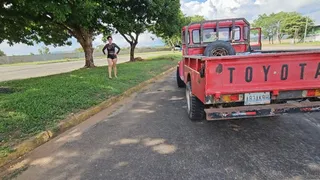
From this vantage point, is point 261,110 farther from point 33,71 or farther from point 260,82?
point 33,71

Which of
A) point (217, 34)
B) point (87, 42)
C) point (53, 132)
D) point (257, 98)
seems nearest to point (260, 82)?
point (257, 98)

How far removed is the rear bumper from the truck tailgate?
259mm

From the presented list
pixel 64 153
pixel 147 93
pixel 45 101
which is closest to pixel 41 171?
pixel 64 153

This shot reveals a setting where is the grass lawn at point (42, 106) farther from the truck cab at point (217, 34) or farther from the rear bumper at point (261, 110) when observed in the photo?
the rear bumper at point (261, 110)

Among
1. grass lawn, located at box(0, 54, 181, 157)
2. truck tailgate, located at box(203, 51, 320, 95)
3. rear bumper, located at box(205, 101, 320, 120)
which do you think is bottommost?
grass lawn, located at box(0, 54, 181, 157)

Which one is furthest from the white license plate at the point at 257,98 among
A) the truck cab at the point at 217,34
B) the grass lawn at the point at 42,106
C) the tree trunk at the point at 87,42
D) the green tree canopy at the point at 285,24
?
the green tree canopy at the point at 285,24

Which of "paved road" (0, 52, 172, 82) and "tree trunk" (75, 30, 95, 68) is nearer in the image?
"tree trunk" (75, 30, 95, 68)

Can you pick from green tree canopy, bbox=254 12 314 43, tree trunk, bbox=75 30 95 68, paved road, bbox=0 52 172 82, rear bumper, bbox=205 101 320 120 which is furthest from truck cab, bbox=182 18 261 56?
green tree canopy, bbox=254 12 314 43

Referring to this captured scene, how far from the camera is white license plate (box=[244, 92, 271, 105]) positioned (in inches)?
149

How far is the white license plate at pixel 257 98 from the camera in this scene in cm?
379

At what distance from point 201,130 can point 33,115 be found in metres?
3.39

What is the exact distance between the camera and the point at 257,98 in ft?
12.5

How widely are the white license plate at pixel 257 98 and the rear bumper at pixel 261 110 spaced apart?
0.08 metres

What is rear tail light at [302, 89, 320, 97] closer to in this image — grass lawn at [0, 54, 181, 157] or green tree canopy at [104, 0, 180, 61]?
grass lawn at [0, 54, 181, 157]
